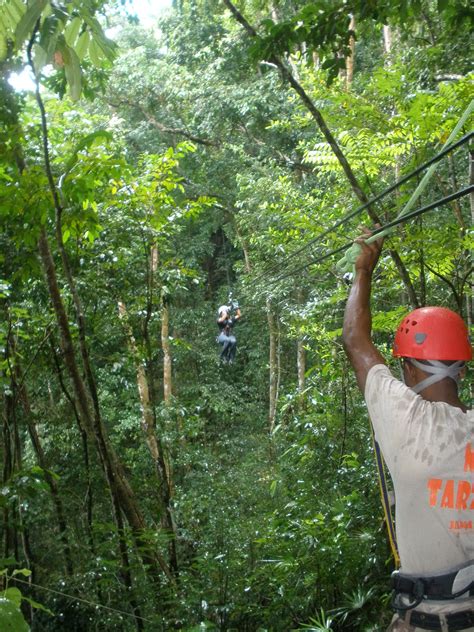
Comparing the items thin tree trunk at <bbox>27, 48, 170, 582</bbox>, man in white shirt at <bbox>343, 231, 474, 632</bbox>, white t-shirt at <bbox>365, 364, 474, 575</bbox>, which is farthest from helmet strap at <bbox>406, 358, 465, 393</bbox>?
thin tree trunk at <bbox>27, 48, 170, 582</bbox>

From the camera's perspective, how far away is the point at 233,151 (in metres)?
15.5

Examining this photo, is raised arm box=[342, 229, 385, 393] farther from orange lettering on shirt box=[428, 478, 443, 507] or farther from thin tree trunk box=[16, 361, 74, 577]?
thin tree trunk box=[16, 361, 74, 577]

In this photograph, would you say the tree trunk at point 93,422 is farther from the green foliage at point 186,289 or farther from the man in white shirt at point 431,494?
the man in white shirt at point 431,494

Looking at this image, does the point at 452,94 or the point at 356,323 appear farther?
the point at 452,94

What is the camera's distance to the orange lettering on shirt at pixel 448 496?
5.76ft

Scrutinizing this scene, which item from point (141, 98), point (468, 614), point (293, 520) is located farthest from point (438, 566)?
point (141, 98)

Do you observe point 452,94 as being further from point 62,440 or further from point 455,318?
point 62,440

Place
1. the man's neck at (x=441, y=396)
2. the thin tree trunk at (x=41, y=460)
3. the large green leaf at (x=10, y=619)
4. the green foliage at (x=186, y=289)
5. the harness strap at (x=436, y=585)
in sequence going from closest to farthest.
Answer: the large green leaf at (x=10, y=619) < the harness strap at (x=436, y=585) < the man's neck at (x=441, y=396) < the green foliage at (x=186, y=289) < the thin tree trunk at (x=41, y=460)

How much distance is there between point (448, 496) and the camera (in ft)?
5.77

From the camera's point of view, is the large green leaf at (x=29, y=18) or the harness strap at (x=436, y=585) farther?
the harness strap at (x=436, y=585)

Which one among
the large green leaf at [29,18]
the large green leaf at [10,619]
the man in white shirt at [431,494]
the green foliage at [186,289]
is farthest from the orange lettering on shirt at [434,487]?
the large green leaf at [29,18]

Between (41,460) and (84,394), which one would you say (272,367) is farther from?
(84,394)

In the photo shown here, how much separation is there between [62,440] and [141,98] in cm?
1117

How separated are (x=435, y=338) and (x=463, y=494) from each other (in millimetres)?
472
